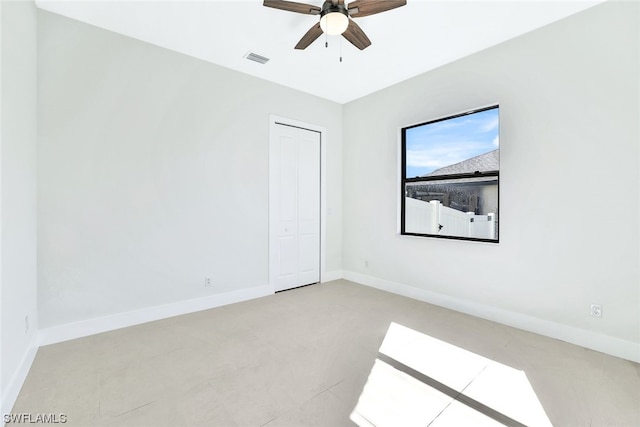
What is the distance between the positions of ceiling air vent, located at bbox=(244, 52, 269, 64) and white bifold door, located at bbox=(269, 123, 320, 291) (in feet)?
2.85

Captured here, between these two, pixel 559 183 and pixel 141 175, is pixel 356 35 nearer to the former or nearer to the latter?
pixel 559 183

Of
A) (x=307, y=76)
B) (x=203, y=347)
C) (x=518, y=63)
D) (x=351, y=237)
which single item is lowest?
(x=203, y=347)

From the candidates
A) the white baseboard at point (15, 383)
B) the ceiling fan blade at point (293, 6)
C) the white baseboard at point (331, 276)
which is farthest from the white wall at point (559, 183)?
the white baseboard at point (15, 383)

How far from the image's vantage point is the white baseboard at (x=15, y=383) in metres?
1.65

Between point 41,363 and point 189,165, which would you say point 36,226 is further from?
point 189,165

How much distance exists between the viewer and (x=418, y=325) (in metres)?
2.99

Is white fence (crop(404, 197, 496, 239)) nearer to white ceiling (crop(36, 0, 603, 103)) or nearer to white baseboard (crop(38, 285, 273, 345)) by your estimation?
white ceiling (crop(36, 0, 603, 103))

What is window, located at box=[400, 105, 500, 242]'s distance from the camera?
319cm

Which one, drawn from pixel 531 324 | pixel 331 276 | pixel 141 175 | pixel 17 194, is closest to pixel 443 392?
pixel 531 324

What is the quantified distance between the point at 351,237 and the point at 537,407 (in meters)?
3.26

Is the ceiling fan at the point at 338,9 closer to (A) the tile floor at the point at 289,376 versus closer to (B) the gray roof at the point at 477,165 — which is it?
(B) the gray roof at the point at 477,165

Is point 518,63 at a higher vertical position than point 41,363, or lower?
higher

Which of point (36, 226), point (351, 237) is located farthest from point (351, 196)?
point (36, 226)

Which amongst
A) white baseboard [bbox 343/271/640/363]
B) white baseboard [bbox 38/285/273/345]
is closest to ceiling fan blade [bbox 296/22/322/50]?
white baseboard [bbox 38/285/273/345]
